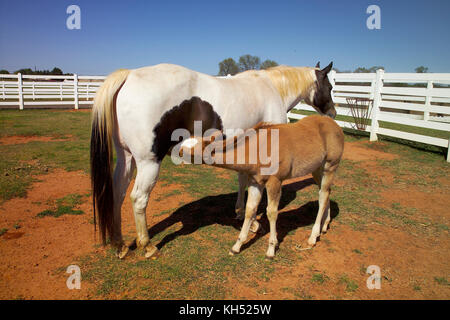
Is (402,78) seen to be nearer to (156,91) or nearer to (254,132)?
(254,132)

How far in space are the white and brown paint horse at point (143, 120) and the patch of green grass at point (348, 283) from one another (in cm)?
226

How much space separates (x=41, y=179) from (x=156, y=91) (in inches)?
183

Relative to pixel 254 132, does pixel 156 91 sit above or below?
above

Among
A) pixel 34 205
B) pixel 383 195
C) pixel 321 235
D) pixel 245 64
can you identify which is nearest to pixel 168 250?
pixel 321 235

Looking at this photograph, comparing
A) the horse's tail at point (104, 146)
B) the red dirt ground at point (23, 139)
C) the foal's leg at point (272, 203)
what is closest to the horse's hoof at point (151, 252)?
the horse's tail at point (104, 146)

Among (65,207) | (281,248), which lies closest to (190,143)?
(281,248)

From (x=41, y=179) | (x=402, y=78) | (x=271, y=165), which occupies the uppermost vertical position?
(x=402, y=78)

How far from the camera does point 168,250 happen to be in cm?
388

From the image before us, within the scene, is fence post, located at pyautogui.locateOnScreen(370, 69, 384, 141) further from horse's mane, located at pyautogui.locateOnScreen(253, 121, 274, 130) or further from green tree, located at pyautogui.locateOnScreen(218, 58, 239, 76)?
green tree, located at pyautogui.locateOnScreen(218, 58, 239, 76)

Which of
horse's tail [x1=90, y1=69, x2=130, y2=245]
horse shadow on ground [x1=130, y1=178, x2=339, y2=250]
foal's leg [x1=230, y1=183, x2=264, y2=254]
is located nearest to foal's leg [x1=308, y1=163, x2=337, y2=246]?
horse shadow on ground [x1=130, y1=178, x2=339, y2=250]

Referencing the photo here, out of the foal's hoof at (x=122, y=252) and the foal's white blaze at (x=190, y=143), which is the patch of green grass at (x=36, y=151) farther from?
the foal's white blaze at (x=190, y=143)

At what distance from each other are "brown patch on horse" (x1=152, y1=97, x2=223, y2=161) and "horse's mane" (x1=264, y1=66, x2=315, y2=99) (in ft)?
5.49

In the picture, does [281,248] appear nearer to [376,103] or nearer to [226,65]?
[376,103]

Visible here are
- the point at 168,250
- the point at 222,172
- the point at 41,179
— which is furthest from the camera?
the point at 222,172
